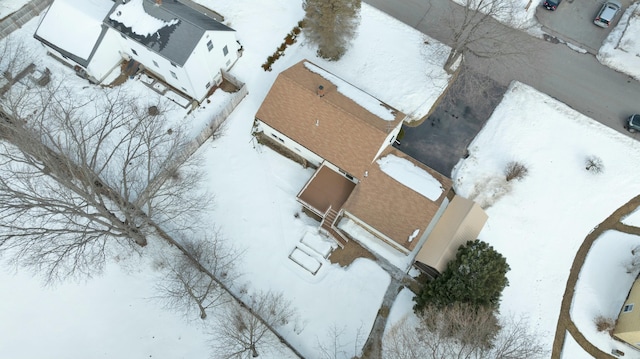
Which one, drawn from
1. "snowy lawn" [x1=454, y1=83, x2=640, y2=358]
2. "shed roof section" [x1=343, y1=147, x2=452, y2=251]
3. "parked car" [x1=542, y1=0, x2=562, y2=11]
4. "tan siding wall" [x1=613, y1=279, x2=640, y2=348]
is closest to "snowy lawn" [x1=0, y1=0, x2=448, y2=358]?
"shed roof section" [x1=343, y1=147, x2=452, y2=251]

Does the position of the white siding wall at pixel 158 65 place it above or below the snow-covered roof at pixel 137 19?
below

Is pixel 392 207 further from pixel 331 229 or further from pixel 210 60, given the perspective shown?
pixel 210 60

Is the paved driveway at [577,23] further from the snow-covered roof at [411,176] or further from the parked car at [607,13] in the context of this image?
the snow-covered roof at [411,176]

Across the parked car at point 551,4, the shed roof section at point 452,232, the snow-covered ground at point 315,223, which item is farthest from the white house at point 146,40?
the parked car at point 551,4

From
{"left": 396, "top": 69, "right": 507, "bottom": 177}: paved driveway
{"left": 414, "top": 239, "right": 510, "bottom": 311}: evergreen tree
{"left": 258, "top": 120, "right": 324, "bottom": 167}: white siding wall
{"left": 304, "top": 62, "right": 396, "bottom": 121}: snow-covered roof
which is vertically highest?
{"left": 396, "top": 69, "right": 507, "bottom": 177}: paved driveway

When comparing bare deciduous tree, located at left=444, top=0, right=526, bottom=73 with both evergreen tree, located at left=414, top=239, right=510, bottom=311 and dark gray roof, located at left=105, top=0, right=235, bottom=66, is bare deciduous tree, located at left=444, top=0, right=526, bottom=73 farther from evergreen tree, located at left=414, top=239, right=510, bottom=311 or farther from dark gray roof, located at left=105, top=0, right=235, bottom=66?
dark gray roof, located at left=105, top=0, right=235, bottom=66

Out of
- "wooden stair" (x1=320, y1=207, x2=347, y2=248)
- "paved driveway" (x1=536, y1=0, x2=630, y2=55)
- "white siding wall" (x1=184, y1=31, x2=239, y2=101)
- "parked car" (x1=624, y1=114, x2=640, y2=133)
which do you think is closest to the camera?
"wooden stair" (x1=320, y1=207, x2=347, y2=248)
